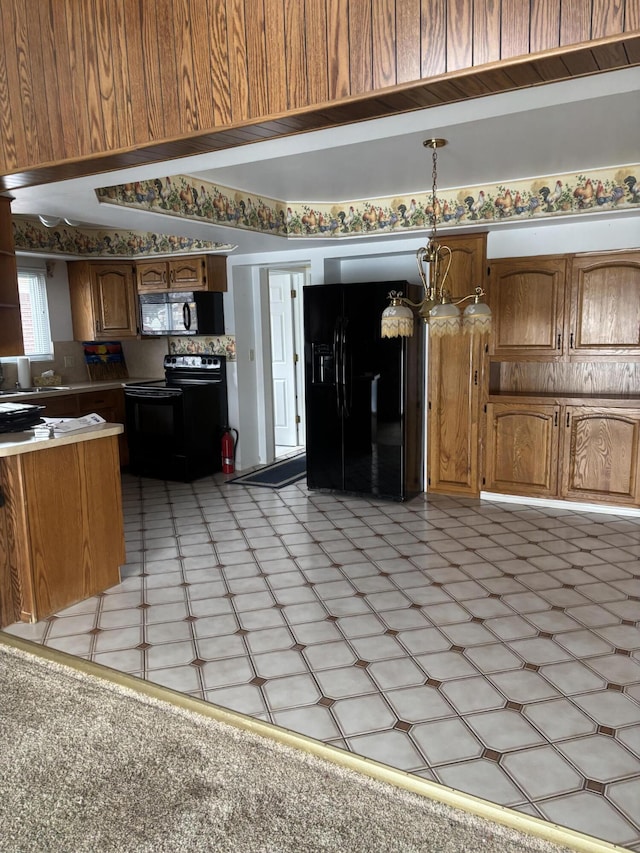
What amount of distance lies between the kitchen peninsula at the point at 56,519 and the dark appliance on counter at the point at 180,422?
2.27m

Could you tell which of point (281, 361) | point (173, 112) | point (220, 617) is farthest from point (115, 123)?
point (281, 361)

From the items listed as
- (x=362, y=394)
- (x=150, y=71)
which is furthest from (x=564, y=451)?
(x=150, y=71)

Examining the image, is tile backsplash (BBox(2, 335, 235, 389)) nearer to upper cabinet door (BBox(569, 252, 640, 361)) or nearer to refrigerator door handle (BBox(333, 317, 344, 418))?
refrigerator door handle (BBox(333, 317, 344, 418))

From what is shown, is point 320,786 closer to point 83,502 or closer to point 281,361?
point 83,502

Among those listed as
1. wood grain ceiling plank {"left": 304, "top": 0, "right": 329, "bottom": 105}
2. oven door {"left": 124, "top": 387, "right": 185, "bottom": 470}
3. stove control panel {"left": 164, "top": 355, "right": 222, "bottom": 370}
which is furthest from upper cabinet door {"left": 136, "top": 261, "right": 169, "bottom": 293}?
wood grain ceiling plank {"left": 304, "top": 0, "right": 329, "bottom": 105}

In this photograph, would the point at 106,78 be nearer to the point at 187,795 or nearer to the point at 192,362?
the point at 187,795

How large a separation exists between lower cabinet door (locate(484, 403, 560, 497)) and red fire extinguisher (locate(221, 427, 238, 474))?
2472 millimetres

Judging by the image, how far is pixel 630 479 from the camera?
177 inches

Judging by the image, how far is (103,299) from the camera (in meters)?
6.06

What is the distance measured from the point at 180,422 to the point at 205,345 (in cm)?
96

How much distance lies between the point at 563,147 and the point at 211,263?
3.30 m

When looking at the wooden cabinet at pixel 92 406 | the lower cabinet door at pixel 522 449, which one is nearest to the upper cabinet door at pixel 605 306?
the lower cabinet door at pixel 522 449

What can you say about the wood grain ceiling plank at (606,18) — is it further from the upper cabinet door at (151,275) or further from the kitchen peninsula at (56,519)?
the upper cabinet door at (151,275)

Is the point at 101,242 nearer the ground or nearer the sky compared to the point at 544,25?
nearer the sky
